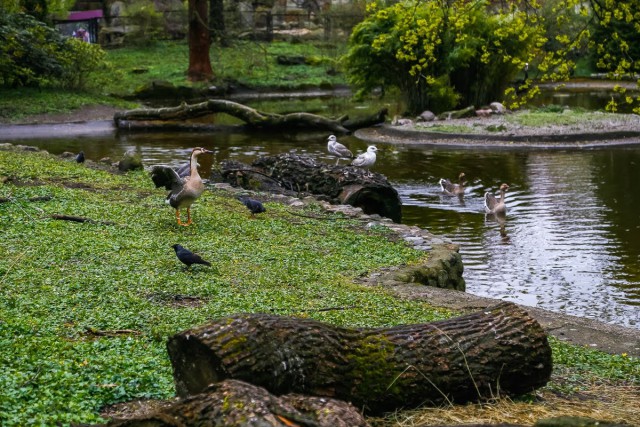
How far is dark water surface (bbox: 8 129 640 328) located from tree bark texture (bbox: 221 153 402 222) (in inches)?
49.4

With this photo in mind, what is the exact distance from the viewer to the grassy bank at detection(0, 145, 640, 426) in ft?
21.1

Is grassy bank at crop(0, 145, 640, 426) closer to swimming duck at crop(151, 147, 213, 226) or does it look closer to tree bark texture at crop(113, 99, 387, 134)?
swimming duck at crop(151, 147, 213, 226)

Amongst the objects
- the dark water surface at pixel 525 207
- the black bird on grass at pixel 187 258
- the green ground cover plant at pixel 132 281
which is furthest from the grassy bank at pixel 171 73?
the black bird on grass at pixel 187 258

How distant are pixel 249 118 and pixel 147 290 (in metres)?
25.0

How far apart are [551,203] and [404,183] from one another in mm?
4288

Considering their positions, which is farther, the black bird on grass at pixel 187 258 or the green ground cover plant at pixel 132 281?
the black bird on grass at pixel 187 258

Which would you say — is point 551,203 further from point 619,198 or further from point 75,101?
point 75,101

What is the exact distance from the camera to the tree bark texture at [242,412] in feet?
15.7

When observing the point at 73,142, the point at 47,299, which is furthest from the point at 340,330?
the point at 73,142

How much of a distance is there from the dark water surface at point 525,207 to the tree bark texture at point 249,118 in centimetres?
72

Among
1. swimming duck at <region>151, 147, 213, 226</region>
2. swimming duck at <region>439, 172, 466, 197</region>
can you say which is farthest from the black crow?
swimming duck at <region>439, 172, 466, 197</region>

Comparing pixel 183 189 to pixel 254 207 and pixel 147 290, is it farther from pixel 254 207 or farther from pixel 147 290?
pixel 147 290

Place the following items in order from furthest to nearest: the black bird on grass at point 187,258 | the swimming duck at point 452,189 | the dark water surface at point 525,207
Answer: the swimming duck at point 452,189 → the dark water surface at point 525,207 → the black bird on grass at point 187,258

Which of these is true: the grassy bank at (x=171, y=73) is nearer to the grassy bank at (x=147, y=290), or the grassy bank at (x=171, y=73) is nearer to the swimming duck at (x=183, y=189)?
the grassy bank at (x=147, y=290)
